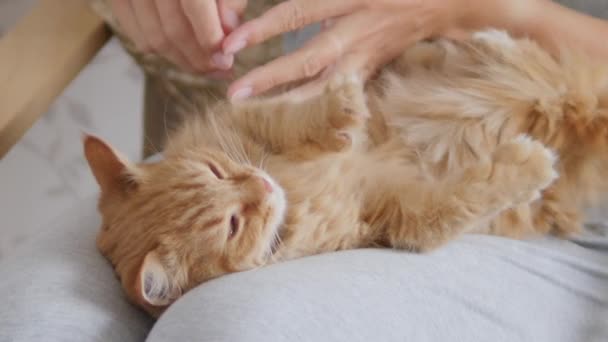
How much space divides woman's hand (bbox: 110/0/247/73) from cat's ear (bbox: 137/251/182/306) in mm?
402

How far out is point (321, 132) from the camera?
1.12 metres

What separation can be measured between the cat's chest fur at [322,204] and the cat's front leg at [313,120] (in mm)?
33

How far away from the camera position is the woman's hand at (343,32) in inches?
Answer: 45.6

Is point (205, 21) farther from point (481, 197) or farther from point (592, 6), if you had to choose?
point (592, 6)

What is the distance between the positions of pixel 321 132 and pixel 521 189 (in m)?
0.35

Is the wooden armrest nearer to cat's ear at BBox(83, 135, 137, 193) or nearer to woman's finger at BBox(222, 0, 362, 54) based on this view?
cat's ear at BBox(83, 135, 137, 193)

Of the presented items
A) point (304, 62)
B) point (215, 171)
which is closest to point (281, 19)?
point (304, 62)

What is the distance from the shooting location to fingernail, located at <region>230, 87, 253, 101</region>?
1166 mm

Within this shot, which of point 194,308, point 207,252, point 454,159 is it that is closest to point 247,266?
point 207,252

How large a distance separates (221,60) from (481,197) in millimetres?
526

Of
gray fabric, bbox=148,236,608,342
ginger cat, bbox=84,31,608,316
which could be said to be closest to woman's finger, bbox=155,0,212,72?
ginger cat, bbox=84,31,608,316

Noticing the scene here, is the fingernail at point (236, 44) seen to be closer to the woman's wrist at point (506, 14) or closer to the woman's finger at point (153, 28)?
the woman's finger at point (153, 28)

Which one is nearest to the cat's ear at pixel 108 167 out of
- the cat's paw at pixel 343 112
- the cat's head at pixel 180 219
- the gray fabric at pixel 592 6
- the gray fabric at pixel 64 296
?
the cat's head at pixel 180 219

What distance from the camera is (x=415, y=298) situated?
932mm
